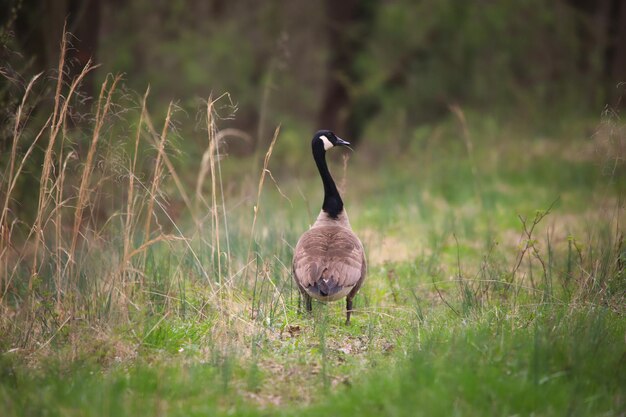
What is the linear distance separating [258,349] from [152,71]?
52.7ft

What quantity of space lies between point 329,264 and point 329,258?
0.09 metres

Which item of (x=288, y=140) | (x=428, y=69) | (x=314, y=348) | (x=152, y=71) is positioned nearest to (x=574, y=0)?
(x=428, y=69)

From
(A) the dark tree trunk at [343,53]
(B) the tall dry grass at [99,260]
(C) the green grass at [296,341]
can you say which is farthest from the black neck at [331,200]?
(A) the dark tree trunk at [343,53]

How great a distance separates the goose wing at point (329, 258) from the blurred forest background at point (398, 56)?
31.7 ft

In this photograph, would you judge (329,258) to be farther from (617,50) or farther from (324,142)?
(617,50)

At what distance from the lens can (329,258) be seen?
543 cm

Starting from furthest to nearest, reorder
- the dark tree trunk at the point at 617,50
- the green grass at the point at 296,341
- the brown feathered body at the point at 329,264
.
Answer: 1. the dark tree trunk at the point at 617,50
2. the brown feathered body at the point at 329,264
3. the green grass at the point at 296,341

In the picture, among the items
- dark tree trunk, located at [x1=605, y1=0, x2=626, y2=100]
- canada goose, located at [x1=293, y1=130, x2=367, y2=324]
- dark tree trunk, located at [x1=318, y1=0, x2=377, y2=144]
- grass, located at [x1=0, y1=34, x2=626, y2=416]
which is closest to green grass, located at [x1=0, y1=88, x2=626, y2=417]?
grass, located at [x1=0, y1=34, x2=626, y2=416]

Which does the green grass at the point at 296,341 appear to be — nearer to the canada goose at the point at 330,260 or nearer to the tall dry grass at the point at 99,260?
the tall dry grass at the point at 99,260

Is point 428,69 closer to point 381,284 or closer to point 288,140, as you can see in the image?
point 288,140

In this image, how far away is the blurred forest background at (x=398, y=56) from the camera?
16781 millimetres

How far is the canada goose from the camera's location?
5215 mm

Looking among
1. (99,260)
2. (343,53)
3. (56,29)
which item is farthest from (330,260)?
(343,53)

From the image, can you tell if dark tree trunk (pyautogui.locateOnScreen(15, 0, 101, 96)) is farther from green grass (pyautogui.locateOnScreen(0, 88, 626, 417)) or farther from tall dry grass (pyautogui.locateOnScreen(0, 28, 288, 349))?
tall dry grass (pyautogui.locateOnScreen(0, 28, 288, 349))
